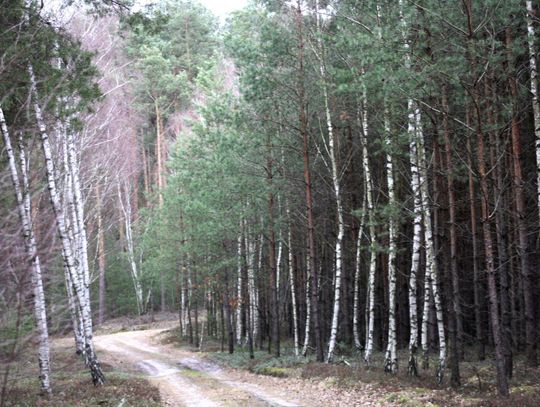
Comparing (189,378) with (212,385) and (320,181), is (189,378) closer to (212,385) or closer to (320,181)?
(212,385)

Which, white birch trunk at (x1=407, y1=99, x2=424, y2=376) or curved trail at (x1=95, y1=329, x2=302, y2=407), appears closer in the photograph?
white birch trunk at (x1=407, y1=99, x2=424, y2=376)

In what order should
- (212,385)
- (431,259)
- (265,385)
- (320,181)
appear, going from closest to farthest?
(431,259) < (265,385) < (212,385) < (320,181)

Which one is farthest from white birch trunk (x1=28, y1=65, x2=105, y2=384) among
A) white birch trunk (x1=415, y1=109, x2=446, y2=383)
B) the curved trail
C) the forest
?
white birch trunk (x1=415, y1=109, x2=446, y2=383)

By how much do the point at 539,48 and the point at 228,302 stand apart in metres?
14.7

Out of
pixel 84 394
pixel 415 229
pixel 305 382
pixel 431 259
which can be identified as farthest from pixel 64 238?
pixel 431 259

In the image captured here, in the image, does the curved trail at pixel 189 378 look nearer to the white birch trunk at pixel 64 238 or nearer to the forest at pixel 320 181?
the forest at pixel 320 181

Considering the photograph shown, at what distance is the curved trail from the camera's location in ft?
37.7

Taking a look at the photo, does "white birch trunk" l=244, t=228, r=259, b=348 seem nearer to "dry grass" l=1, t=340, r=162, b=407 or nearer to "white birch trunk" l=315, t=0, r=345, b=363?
"white birch trunk" l=315, t=0, r=345, b=363

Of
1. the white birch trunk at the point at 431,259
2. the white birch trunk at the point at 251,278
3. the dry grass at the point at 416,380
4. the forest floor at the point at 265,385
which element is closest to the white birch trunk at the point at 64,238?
the forest floor at the point at 265,385

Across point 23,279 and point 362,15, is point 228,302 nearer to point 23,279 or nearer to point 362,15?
point 362,15

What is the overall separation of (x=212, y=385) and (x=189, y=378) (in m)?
1.84

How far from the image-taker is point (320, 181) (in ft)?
60.5

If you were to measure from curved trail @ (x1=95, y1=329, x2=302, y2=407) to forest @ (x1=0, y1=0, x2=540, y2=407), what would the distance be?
1465mm

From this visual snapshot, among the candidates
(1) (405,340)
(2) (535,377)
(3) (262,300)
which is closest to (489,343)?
(1) (405,340)
